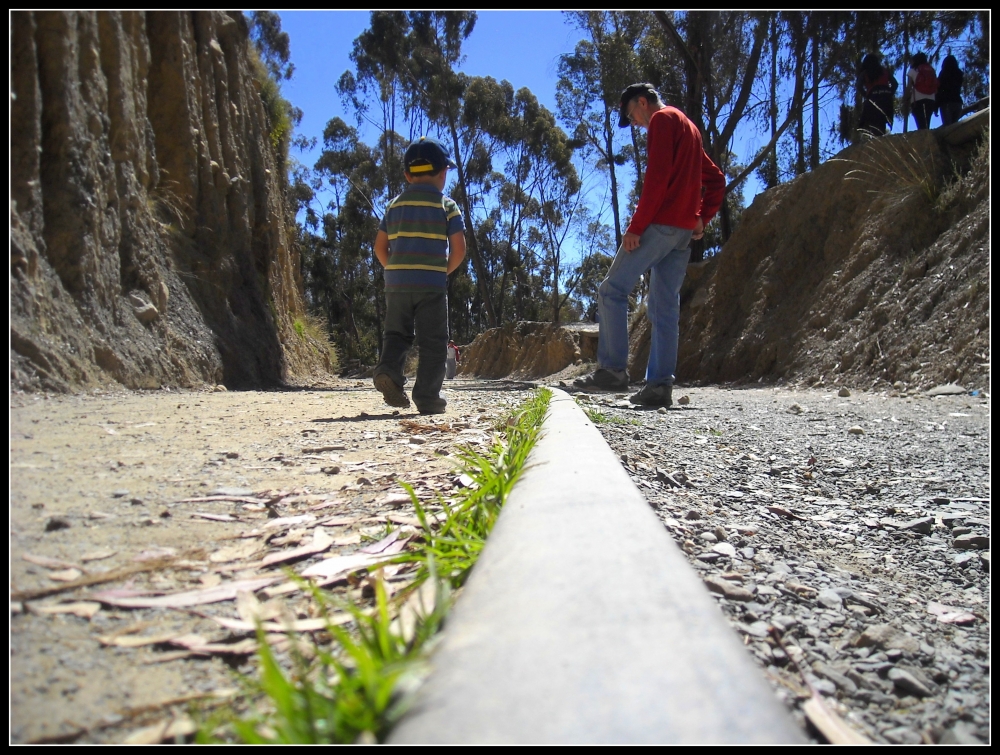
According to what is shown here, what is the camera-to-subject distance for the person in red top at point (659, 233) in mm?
4379

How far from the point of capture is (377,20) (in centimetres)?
2533

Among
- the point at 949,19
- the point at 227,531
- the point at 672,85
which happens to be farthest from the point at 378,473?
the point at 949,19

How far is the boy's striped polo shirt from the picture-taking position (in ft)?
12.9

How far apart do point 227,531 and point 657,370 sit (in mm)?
3747

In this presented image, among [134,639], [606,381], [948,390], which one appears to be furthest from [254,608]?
[948,390]

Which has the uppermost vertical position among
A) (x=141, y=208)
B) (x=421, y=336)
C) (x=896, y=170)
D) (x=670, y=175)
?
(x=896, y=170)

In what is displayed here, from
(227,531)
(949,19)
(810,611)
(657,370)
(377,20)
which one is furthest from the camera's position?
(377,20)

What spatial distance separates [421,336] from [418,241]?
58cm

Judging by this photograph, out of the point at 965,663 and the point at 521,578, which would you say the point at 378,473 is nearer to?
the point at 521,578

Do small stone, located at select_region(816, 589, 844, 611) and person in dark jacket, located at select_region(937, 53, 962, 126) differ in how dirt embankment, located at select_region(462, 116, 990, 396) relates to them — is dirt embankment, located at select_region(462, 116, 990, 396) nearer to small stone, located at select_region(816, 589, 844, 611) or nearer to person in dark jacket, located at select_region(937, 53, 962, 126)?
person in dark jacket, located at select_region(937, 53, 962, 126)

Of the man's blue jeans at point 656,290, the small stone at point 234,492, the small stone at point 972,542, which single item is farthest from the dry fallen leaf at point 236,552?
the man's blue jeans at point 656,290

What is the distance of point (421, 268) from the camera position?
395cm

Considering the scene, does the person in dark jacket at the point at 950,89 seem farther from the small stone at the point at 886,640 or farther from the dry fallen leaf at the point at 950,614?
the small stone at the point at 886,640

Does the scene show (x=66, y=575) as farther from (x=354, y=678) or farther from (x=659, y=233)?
(x=659, y=233)
